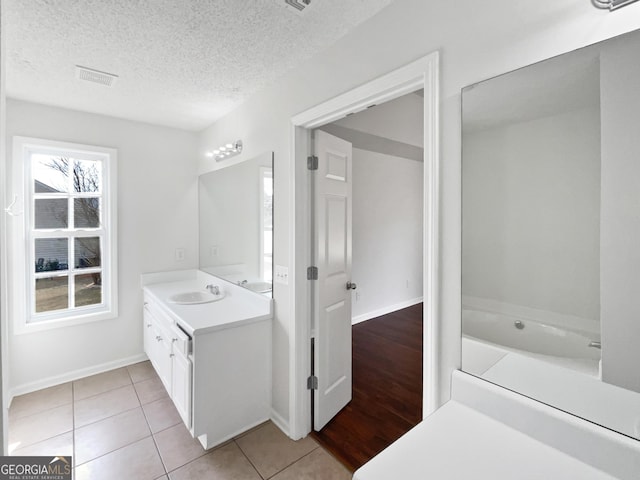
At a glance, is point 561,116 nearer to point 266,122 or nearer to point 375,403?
point 266,122

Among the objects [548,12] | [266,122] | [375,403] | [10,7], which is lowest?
[375,403]

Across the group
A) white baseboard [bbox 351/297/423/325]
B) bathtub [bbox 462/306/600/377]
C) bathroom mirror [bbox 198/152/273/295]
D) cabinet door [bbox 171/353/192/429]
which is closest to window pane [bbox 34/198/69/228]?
bathroom mirror [bbox 198/152/273/295]

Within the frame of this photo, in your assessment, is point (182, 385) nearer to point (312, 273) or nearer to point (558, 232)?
point (312, 273)

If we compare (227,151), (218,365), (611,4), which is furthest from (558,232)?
(227,151)

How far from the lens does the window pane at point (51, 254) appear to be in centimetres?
276

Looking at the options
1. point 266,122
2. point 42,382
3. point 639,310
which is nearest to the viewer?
point 639,310

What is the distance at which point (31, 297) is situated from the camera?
2.73 m

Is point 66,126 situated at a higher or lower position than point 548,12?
higher

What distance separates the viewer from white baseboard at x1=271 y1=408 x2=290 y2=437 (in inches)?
83.3

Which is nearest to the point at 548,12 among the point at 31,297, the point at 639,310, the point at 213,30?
the point at 639,310

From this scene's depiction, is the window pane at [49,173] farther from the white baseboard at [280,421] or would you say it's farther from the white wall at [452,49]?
the white baseboard at [280,421]

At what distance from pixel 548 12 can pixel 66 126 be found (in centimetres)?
354

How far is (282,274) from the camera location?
7.06 ft

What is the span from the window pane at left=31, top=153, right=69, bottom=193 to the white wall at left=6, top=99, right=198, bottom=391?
0.72ft
